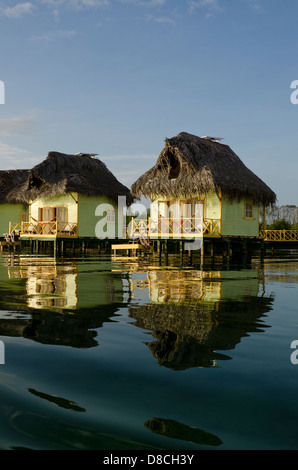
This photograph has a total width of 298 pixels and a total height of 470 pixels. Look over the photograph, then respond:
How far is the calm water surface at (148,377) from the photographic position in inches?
86.8

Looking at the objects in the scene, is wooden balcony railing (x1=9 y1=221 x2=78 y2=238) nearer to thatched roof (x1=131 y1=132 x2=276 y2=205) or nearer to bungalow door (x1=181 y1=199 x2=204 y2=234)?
thatched roof (x1=131 y1=132 x2=276 y2=205)

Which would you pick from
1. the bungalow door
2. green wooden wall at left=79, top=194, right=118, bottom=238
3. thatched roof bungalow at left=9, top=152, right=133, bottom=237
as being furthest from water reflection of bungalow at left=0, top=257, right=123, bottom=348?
green wooden wall at left=79, top=194, right=118, bottom=238

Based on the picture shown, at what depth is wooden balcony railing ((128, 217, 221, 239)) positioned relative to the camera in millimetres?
19266

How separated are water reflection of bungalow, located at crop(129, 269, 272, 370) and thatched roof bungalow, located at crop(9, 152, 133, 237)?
1763cm

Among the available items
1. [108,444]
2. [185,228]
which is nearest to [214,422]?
[108,444]

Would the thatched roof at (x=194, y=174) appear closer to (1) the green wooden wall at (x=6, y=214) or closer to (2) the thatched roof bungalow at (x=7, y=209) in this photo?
(2) the thatched roof bungalow at (x=7, y=209)

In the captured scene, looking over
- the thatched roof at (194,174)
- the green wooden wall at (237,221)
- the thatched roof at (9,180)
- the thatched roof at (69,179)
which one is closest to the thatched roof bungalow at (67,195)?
the thatched roof at (69,179)

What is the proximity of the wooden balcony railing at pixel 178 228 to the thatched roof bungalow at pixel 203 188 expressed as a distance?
59 mm

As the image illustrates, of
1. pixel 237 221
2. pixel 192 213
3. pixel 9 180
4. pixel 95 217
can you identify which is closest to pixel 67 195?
pixel 95 217

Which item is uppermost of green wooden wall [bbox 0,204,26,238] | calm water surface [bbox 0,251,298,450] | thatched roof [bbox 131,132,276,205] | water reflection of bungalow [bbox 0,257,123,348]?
Answer: thatched roof [bbox 131,132,276,205]

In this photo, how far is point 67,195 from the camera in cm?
2609

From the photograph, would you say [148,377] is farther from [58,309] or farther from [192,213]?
[192,213]

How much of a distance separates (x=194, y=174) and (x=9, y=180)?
19.1 metres

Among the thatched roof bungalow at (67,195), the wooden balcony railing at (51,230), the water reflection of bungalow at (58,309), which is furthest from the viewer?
the thatched roof bungalow at (67,195)
